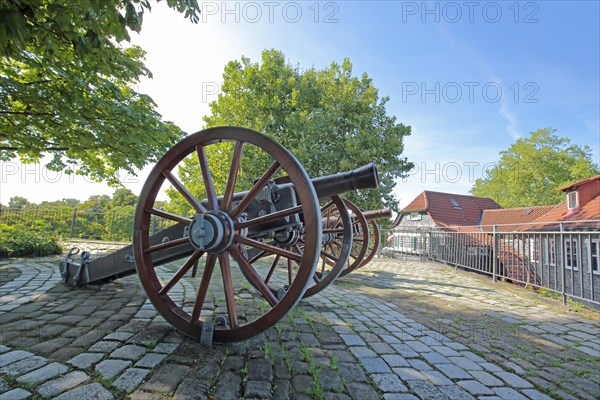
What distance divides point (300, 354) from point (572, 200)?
26231 mm

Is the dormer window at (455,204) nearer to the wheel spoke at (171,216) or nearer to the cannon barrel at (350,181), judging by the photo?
the cannon barrel at (350,181)

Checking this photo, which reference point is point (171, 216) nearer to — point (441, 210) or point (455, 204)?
point (441, 210)

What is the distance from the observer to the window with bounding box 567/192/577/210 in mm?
21156

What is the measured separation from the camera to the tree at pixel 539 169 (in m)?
34.7

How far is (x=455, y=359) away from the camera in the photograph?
8.51 feet

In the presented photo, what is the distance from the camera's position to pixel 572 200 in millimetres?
21406

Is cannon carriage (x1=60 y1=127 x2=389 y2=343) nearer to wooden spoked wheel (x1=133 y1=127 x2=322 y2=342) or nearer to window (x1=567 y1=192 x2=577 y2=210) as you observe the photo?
wooden spoked wheel (x1=133 y1=127 x2=322 y2=342)

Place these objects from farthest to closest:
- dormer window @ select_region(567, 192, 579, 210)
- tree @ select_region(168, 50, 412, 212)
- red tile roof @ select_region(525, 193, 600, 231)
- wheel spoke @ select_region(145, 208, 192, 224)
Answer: dormer window @ select_region(567, 192, 579, 210) → red tile roof @ select_region(525, 193, 600, 231) → tree @ select_region(168, 50, 412, 212) → wheel spoke @ select_region(145, 208, 192, 224)

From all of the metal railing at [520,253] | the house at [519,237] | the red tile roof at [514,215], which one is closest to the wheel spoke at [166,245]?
the metal railing at [520,253]

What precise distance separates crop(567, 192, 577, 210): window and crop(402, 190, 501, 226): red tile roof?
1019cm

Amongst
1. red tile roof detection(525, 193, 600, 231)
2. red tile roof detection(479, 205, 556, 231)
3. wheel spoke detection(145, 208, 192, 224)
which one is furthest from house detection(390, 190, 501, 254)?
wheel spoke detection(145, 208, 192, 224)

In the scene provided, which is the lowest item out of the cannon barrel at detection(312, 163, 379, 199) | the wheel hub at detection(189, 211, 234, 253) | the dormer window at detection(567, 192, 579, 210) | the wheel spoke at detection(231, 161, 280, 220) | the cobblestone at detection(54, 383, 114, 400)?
the cobblestone at detection(54, 383, 114, 400)

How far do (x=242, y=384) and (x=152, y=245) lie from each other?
1.58 m

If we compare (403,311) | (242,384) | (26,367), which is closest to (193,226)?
(242,384)
